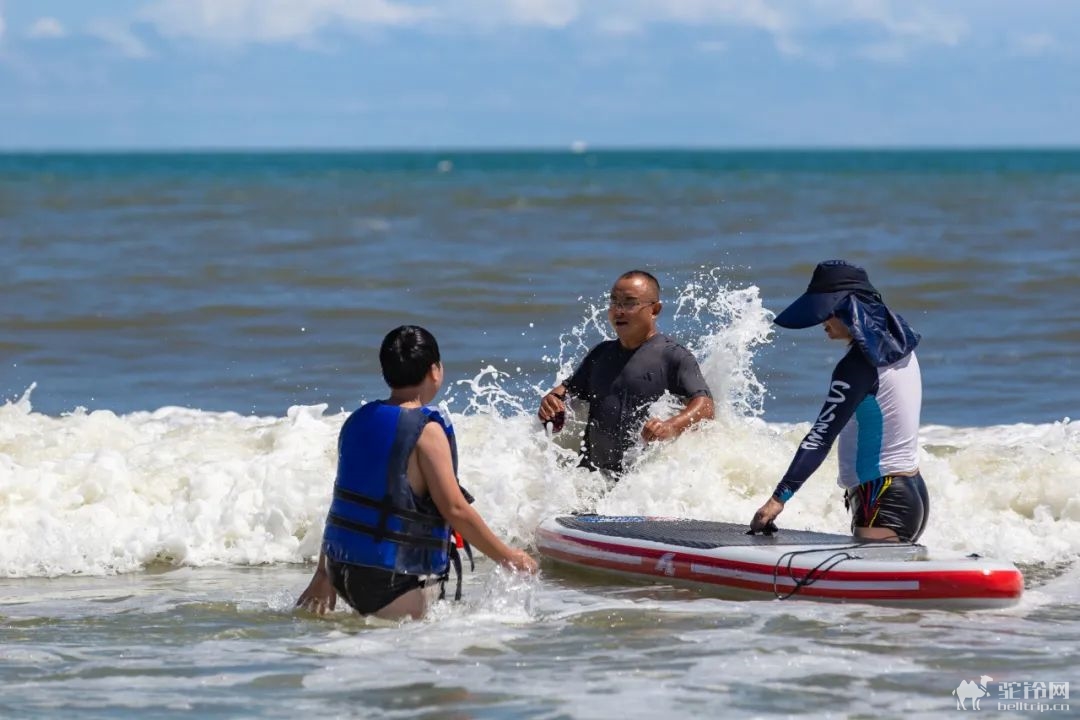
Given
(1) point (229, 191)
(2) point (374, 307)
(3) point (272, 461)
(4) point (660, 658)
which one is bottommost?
(4) point (660, 658)

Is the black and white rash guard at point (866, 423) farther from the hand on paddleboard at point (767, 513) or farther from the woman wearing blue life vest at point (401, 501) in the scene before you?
the woman wearing blue life vest at point (401, 501)

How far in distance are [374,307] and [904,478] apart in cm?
1196

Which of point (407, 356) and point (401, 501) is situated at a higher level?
point (407, 356)

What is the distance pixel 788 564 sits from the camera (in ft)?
21.5

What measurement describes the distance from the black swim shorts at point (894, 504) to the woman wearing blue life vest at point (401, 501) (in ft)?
5.41

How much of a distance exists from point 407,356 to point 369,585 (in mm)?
933

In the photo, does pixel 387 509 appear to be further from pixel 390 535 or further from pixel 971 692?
pixel 971 692

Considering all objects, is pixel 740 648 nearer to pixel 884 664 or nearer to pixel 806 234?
pixel 884 664

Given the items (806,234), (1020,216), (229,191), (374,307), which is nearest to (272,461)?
(374,307)

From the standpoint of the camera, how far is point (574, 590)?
23.5 feet

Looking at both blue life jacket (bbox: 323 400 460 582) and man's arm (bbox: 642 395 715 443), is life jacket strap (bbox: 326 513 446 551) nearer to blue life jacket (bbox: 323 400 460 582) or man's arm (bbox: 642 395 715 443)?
blue life jacket (bbox: 323 400 460 582)

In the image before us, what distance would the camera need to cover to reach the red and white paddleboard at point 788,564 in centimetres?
626

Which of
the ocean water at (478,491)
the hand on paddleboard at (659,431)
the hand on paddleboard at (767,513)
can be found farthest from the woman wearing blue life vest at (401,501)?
the hand on paddleboard at (659,431)

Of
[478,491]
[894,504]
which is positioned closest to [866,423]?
[894,504]
